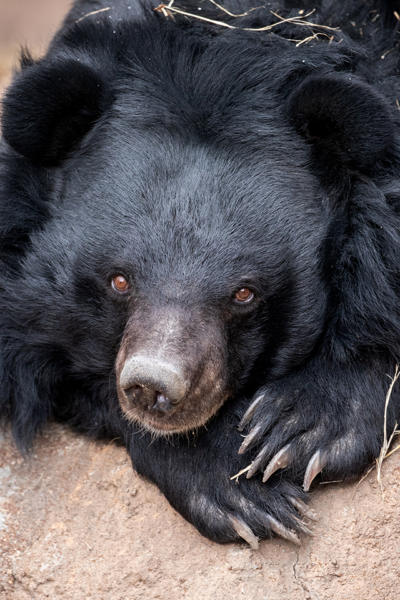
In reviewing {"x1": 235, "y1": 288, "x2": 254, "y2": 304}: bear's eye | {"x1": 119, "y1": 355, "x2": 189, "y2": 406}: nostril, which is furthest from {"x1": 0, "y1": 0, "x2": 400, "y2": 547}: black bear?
{"x1": 119, "y1": 355, "x2": 189, "y2": 406}: nostril

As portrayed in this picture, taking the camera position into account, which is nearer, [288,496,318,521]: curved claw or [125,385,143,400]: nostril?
[125,385,143,400]: nostril

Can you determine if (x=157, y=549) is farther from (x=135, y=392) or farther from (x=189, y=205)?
(x=189, y=205)

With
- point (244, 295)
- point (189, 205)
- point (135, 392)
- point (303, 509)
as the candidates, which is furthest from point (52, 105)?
point (303, 509)

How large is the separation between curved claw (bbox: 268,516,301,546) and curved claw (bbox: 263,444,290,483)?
7.9 inches

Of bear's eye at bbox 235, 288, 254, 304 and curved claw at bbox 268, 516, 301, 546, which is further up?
bear's eye at bbox 235, 288, 254, 304

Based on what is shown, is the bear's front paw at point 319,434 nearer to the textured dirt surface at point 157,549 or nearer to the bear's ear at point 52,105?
the textured dirt surface at point 157,549

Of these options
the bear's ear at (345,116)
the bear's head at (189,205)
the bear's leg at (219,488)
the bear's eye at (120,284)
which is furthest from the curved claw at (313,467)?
the bear's ear at (345,116)

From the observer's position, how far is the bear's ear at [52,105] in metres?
3.83

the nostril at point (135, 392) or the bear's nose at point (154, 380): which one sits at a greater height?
the bear's nose at point (154, 380)

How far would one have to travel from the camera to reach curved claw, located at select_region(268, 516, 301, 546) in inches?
142

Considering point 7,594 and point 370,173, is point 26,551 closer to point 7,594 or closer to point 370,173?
point 7,594

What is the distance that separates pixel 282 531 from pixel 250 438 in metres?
0.47

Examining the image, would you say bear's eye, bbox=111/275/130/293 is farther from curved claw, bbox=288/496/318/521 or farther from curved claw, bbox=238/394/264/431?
curved claw, bbox=288/496/318/521

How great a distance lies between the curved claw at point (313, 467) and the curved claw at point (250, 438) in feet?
0.98
